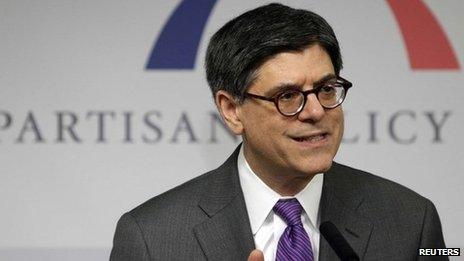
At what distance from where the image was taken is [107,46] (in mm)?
2576

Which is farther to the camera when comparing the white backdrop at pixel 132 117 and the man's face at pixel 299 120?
the white backdrop at pixel 132 117

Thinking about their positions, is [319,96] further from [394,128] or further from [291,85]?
[394,128]

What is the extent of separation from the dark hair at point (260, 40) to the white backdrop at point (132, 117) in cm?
53

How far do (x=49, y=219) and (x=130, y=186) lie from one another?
0.78 feet

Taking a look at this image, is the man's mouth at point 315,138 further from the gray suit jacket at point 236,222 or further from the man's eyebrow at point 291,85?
the gray suit jacket at point 236,222

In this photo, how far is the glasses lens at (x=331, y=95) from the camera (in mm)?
1885

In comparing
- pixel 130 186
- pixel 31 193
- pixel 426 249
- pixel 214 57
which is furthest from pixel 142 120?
pixel 426 249

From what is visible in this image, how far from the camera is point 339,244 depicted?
1612mm

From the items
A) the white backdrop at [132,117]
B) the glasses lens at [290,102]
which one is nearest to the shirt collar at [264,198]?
the glasses lens at [290,102]

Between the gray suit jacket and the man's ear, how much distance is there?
116 millimetres

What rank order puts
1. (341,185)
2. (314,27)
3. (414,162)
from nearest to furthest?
(314,27) → (341,185) → (414,162)

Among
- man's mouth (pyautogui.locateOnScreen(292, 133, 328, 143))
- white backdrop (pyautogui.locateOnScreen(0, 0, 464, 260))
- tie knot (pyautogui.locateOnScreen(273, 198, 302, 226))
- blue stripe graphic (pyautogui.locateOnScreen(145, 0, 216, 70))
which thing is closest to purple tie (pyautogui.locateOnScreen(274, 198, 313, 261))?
tie knot (pyautogui.locateOnScreen(273, 198, 302, 226))

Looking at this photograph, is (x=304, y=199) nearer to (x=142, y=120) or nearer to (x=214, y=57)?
(x=214, y=57)

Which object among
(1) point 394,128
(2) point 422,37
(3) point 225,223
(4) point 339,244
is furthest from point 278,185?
(2) point 422,37
